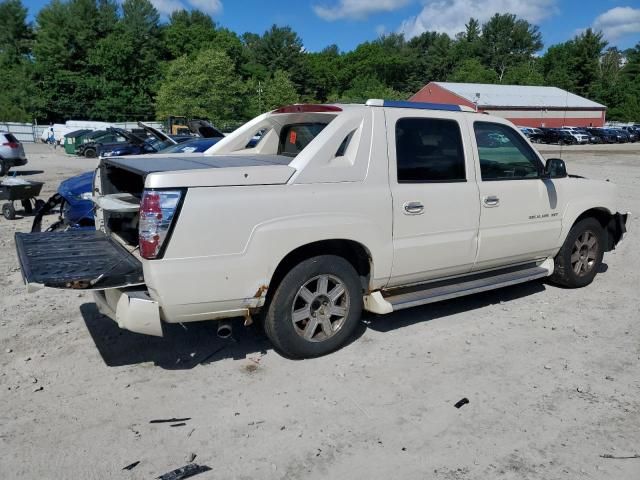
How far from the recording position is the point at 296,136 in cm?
562

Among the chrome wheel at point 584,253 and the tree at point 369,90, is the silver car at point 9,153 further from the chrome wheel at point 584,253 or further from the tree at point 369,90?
the tree at point 369,90

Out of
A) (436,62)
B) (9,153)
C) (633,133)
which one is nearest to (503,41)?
(436,62)

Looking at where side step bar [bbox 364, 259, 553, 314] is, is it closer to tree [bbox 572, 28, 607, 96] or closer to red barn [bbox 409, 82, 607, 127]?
red barn [bbox 409, 82, 607, 127]

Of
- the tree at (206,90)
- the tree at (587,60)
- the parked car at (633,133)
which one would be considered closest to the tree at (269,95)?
the tree at (206,90)

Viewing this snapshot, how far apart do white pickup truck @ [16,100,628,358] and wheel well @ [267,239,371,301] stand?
1 cm

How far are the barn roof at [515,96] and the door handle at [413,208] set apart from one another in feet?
211

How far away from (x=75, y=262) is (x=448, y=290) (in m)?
3.05

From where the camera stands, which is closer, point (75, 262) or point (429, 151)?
point (75, 262)

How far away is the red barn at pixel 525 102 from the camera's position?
68.6 meters

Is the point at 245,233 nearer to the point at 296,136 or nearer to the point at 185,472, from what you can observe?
the point at 185,472

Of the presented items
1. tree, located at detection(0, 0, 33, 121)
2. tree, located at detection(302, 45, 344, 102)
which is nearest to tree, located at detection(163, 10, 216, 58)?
tree, located at detection(302, 45, 344, 102)

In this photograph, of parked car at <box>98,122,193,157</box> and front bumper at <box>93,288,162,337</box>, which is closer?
front bumper at <box>93,288,162,337</box>

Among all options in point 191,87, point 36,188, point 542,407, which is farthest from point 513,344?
point 191,87

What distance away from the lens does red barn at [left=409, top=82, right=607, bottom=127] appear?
225ft
